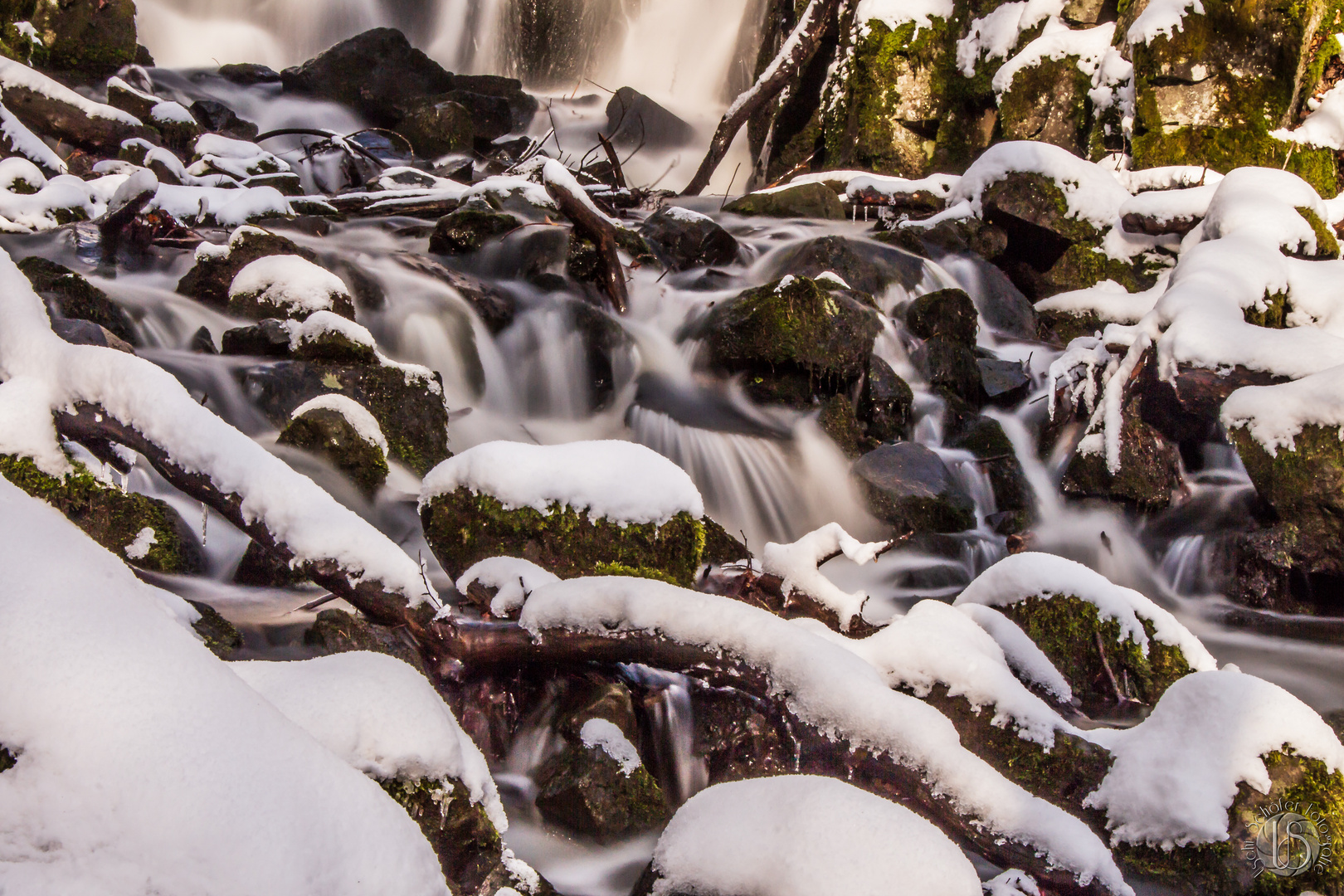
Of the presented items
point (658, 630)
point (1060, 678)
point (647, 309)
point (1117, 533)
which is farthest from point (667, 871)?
point (647, 309)

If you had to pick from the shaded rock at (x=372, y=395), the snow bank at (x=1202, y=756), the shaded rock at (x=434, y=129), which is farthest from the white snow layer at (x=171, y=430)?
the shaded rock at (x=434, y=129)

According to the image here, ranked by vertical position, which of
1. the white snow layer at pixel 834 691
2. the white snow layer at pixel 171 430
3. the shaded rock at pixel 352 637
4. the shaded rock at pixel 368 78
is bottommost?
the shaded rock at pixel 352 637

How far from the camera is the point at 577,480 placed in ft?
10.0

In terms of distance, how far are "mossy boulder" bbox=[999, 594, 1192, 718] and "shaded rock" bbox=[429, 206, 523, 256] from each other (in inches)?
219

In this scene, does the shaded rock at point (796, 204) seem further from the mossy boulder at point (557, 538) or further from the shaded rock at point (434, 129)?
the mossy boulder at point (557, 538)

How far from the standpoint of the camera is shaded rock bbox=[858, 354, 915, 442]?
6.72m

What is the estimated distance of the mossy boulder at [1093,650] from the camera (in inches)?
139

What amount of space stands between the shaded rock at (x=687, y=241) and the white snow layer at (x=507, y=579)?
19.2 ft

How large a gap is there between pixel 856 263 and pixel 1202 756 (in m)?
6.24

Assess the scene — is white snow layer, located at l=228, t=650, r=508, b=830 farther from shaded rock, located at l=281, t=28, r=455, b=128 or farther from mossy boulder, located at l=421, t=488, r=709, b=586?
shaded rock, located at l=281, t=28, r=455, b=128

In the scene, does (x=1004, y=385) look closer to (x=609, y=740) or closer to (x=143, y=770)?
(x=609, y=740)

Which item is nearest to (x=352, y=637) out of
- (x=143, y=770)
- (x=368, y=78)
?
(x=143, y=770)

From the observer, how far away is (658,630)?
7.66ft

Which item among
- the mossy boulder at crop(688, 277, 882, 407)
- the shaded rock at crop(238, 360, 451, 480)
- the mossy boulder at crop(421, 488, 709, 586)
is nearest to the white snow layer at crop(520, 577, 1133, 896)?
the mossy boulder at crop(421, 488, 709, 586)
